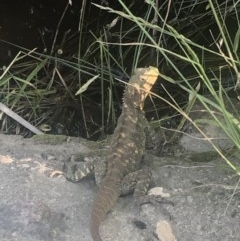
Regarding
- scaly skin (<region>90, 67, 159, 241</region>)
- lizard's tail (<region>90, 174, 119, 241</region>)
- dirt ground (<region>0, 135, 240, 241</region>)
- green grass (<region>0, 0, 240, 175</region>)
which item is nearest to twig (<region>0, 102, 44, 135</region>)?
green grass (<region>0, 0, 240, 175</region>)

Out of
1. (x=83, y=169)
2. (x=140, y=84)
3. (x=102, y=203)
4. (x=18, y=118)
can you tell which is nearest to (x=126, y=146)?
(x=83, y=169)

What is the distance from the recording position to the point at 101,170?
12.3 ft

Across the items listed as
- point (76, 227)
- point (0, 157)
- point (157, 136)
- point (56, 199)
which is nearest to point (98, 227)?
point (76, 227)

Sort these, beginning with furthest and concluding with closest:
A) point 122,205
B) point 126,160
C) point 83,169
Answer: point 126,160, point 83,169, point 122,205

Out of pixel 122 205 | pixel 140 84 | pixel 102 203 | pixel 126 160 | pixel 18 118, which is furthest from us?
pixel 18 118

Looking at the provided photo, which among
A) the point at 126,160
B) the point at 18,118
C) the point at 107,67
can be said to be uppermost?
the point at 107,67

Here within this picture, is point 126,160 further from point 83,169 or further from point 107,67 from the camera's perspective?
point 107,67

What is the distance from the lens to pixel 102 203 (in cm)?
331

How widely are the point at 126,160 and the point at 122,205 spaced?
43 centimetres

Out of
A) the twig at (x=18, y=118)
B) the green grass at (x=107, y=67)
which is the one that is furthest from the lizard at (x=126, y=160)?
the twig at (x=18, y=118)

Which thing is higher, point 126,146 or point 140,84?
point 140,84

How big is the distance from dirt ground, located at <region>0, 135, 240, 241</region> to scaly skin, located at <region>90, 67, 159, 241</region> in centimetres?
7

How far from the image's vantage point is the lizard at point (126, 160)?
3.35m

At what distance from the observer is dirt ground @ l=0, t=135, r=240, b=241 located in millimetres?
3107
